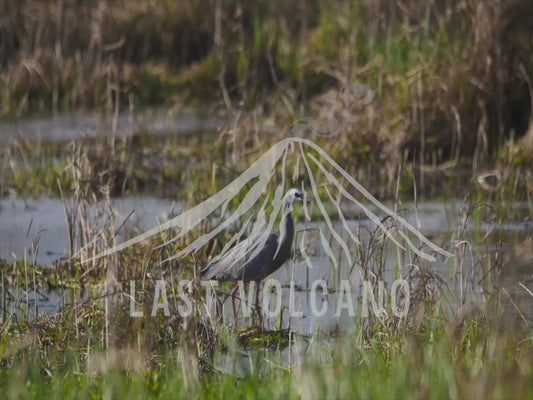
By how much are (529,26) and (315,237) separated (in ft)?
13.5

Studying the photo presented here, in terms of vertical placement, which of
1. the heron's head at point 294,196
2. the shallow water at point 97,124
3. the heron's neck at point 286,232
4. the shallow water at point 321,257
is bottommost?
the shallow water at point 321,257

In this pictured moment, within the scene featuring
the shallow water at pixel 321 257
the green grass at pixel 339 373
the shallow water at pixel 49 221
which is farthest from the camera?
the shallow water at pixel 49 221

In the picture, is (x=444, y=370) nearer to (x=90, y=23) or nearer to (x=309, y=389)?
(x=309, y=389)

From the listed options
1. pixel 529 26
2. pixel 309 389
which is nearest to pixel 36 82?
pixel 529 26

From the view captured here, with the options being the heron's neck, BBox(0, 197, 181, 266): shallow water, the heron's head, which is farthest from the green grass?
BBox(0, 197, 181, 266): shallow water

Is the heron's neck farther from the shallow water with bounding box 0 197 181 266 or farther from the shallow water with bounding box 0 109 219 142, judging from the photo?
the shallow water with bounding box 0 109 219 142

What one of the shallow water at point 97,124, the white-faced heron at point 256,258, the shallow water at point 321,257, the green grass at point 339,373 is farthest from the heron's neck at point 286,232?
the shallow water at point 97,124

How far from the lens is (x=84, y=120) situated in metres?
11.6

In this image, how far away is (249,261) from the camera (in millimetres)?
5891

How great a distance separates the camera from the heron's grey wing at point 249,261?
19.3 feet

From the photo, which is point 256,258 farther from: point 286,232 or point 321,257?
point 321,257

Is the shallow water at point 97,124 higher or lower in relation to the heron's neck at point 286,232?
higher

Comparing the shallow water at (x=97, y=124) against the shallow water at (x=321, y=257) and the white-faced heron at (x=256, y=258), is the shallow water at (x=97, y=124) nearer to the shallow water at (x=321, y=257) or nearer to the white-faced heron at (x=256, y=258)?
the shallow water at (x=321, y=257)

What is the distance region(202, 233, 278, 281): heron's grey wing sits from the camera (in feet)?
19.3
